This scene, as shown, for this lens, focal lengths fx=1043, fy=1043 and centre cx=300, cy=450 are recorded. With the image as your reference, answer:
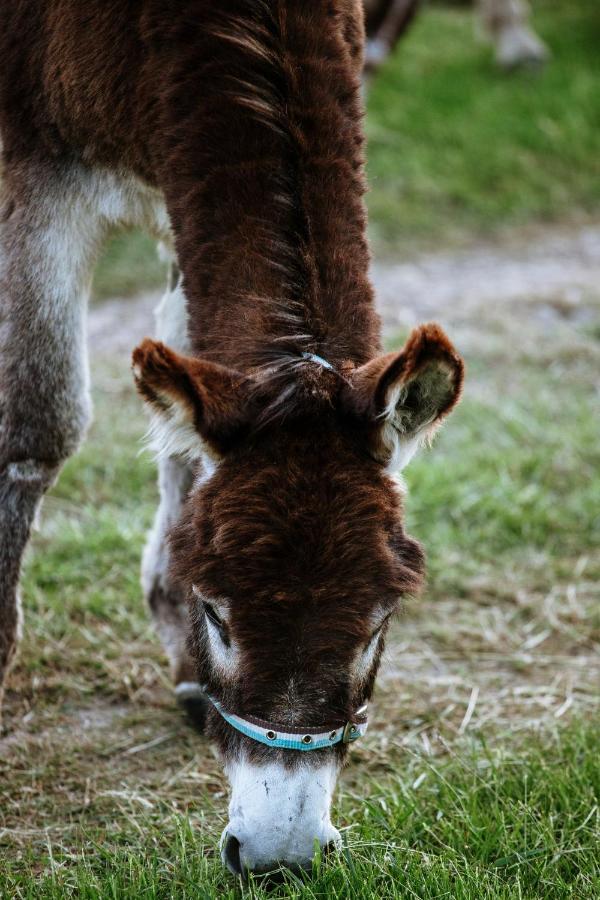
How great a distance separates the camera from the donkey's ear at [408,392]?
226 cm

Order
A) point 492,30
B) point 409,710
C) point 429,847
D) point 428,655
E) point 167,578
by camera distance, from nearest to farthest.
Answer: point 429,847
point 167,578
point 409,710
point 428,655
point 492,30

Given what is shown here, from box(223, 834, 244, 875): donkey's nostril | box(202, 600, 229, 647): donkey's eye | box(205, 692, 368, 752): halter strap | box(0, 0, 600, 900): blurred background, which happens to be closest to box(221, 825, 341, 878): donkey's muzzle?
box(223, 834, 244, 875): donkey's nostril

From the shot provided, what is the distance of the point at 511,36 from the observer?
11.1 m

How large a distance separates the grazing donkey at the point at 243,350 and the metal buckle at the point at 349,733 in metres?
0.02

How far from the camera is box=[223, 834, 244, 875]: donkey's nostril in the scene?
7.99 feet

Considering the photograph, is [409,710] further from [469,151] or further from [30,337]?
[469,151]

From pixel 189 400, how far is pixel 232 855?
1.08 metres

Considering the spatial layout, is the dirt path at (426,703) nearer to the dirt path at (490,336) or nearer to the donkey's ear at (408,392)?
the dirt path at (490,336)

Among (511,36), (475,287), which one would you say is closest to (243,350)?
(475,287)

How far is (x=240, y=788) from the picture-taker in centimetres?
244

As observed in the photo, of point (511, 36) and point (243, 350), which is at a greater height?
point (243, 350)

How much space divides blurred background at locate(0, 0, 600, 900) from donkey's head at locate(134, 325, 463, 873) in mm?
320

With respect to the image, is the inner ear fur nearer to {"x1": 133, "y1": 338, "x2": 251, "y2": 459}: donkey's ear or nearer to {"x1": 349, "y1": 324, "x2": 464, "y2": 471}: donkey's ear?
{"x1": 349, "y1": 324, "x2": 464, "y2": 471}: donkey's ear

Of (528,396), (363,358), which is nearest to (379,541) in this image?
(363,358)
